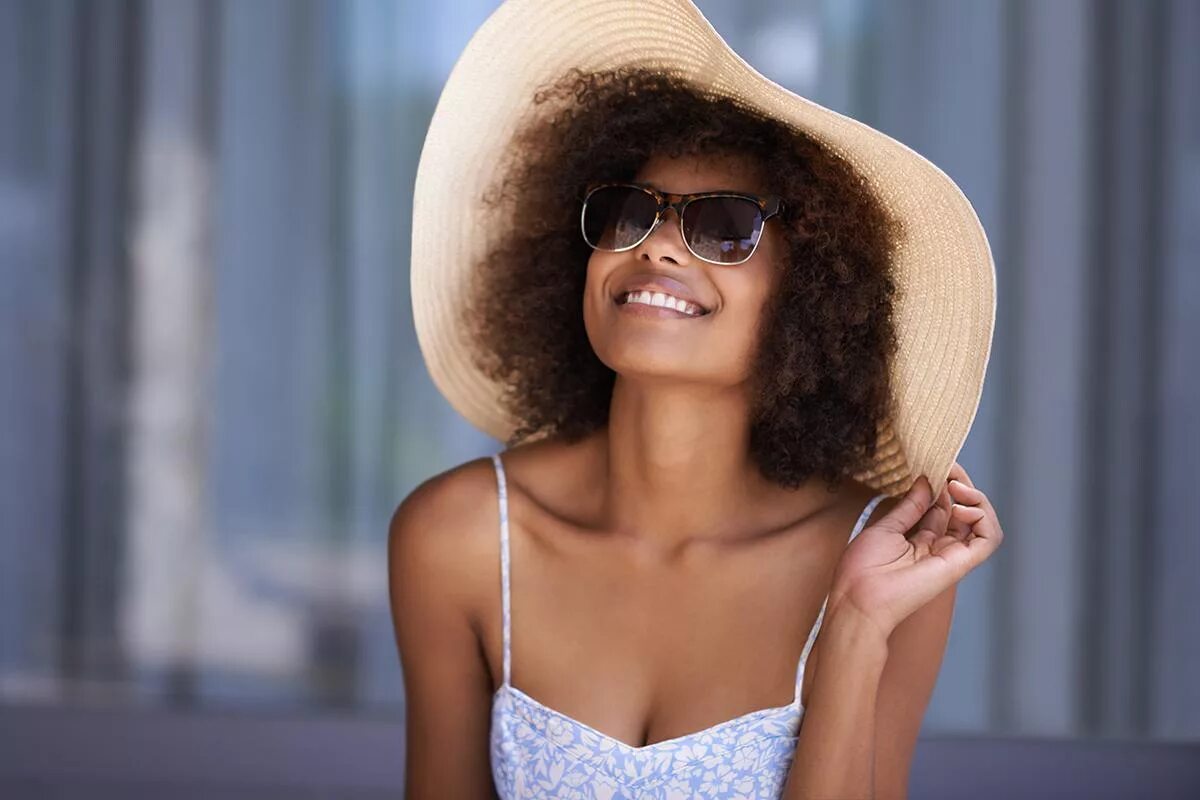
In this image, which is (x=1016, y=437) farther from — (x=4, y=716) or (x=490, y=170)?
(x=4, y=716)

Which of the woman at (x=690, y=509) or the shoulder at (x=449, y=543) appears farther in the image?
the shoulder at (x=449, y=543)

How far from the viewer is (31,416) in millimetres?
4051

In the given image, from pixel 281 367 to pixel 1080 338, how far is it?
2.42 metres

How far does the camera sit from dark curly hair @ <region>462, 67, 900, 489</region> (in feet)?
6.22

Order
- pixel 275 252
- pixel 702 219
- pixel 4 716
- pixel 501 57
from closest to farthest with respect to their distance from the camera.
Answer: pixel 702 219 → pixel 501 57 → pixel 4 716 → pixel 275 252

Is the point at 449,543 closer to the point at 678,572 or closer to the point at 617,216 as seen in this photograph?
the point at 678,572

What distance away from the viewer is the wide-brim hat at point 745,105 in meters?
1.81

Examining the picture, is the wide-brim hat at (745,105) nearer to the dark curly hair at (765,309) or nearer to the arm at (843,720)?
the dark curly hair at (765,309)

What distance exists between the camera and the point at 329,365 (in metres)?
3.99

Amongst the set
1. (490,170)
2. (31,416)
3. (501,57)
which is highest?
(501,57)

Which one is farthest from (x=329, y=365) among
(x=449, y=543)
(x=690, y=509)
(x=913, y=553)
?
(x=913, y=553)

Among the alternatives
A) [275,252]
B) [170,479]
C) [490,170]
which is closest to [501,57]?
[490,170]

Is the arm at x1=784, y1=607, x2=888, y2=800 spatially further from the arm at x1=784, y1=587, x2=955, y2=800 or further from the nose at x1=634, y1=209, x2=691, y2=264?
the nose at x1=634, y1=209, x2=691, y2=264

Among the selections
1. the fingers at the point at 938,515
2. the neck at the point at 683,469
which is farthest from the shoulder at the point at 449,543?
the fingers at the point at 938,515
